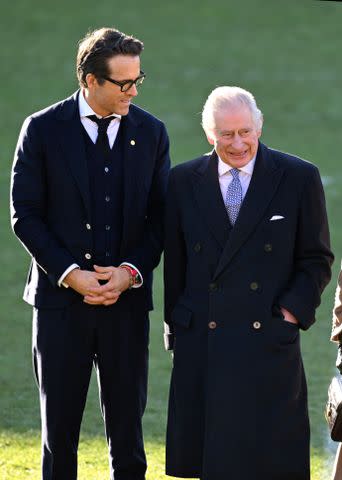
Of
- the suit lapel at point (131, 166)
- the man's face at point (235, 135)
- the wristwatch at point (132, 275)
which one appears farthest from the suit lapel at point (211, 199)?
the wristwatch at point (132, 275)

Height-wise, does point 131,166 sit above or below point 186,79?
below

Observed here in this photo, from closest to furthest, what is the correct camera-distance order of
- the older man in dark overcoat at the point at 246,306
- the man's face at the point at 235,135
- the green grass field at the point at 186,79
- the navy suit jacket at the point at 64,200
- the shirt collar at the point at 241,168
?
the man's face at the point at 235,135 < the older man in dark overcoat at the point at 246,306 < the shirt collar at the point at 241,168 < the navy suit jacket at the point at 64,200 < the green grass field at the point at 186,79

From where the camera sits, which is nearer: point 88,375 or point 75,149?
point 75,149

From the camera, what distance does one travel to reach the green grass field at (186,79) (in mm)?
8695

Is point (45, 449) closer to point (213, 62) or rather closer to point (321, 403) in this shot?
point (321, 403)

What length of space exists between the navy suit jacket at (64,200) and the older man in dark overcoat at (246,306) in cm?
29

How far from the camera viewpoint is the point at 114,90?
546 cm

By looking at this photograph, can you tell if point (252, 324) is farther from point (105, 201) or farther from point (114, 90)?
point (114, 90)

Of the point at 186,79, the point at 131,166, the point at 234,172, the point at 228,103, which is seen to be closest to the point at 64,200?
the point at 131,166

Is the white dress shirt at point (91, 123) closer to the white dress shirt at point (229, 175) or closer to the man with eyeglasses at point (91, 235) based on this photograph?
the man with eyeglasses at point (91, 235)

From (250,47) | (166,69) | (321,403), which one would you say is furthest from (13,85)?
(321,403)

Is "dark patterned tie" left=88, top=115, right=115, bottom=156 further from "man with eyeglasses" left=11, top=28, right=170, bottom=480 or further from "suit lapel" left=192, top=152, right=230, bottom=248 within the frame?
"suit lapel" left=192, top=152, right=230, bottom=248

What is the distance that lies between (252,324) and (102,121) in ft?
3.46

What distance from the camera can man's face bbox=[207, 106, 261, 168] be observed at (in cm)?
520
